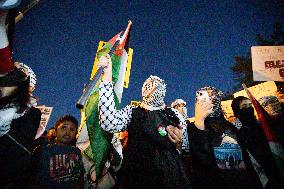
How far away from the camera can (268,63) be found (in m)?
5.61

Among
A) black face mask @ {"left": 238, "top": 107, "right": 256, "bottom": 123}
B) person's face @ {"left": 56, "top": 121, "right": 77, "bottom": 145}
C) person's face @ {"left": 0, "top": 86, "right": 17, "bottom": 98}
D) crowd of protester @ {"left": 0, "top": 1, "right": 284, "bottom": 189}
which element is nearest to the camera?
person's face @ {"left": 0, "top": 86, "right": 17, "bottom": 98}

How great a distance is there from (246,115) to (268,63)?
210 cm

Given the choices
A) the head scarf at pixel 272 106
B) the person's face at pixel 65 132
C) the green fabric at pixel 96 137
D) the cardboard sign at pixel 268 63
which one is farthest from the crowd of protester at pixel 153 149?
the cardboard sign at pixel 268 63

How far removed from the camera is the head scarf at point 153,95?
3516 mm

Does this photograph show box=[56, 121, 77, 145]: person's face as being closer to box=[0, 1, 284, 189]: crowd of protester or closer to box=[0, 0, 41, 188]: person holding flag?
box=[0, 1, 284, 189]: crowd of protester

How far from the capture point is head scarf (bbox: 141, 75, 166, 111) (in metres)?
3.52

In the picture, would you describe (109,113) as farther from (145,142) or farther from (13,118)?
(13,118)

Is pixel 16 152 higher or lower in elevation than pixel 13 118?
lower

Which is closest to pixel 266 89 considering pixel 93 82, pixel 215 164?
pixel 215 164

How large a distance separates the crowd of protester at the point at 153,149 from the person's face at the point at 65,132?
1.77ft

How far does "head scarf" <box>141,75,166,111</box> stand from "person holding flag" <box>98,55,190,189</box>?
0.07 metres

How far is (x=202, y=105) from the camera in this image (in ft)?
10.5

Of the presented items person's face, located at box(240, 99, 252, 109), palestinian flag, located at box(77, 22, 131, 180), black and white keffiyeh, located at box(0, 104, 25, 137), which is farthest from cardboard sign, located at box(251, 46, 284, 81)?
black and white keffiyeh, located at box(0, 104, 25, 137)

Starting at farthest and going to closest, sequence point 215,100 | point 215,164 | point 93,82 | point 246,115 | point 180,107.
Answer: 1. point 180,107
2. point 246,115
3. point 215,100
4. point 215,164
5. point 93,82
